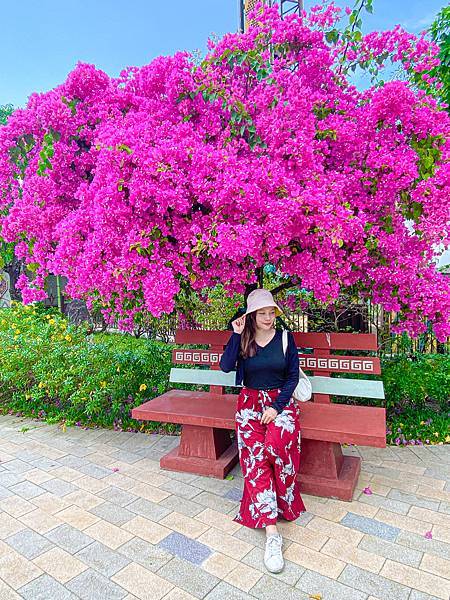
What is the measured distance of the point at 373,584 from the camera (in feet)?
7.13

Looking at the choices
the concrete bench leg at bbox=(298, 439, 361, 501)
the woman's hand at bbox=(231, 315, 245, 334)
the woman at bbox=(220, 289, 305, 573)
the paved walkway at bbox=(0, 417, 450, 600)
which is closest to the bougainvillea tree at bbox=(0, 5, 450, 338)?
the woman's hand at bbox=(231, 315, 245, 334)

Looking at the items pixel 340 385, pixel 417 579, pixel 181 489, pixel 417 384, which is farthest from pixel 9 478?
pixel 417 384

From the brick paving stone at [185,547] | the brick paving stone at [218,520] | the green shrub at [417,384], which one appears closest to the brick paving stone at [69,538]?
the brick paving stone at [185,547]

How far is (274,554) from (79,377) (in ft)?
9.62

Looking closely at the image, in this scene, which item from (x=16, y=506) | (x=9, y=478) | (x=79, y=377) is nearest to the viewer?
(x=16, y=506)

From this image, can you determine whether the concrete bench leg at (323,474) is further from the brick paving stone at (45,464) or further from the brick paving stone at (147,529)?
the brick paving stone at (45,464)

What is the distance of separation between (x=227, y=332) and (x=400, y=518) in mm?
1775

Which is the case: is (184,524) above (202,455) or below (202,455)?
below

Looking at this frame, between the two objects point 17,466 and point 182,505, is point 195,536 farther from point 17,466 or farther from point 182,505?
point 17,466

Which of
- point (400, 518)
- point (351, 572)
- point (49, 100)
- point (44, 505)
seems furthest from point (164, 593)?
point (49, 100)

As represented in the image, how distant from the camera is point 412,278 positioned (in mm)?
2965

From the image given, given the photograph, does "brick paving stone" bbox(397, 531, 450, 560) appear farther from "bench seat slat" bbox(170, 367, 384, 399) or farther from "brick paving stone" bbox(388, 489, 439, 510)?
"bench seat slat" bbox(170, 367, 384, 399)

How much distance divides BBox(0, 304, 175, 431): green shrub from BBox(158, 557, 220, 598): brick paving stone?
2.13m

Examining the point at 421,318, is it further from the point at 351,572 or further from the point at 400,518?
the point at 351,572
